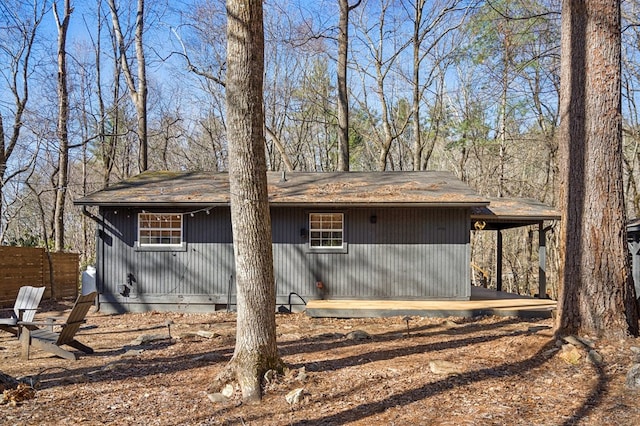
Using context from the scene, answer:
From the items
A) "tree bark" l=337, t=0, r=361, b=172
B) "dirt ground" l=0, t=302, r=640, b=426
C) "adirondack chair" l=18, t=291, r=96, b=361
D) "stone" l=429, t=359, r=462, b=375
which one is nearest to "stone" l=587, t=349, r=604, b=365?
"dirt ground" l=0, t=302, r=640, b=426

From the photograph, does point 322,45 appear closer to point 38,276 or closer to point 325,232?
point 325,232

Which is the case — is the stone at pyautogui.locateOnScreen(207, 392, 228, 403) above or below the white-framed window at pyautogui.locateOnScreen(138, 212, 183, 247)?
below

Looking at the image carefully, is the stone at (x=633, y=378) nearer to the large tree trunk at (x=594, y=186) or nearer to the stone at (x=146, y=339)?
the large tree trunk at (x=594, y=186)

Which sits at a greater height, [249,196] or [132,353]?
[249,196]

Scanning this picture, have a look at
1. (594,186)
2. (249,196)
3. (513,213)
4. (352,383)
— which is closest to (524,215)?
(513,213)

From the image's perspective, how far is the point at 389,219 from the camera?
10500 mm

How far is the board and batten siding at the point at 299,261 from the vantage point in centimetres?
1041

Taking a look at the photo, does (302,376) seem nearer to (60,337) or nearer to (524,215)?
(60,337)

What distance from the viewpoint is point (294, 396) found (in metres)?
4.62

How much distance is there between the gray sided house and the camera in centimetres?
1040

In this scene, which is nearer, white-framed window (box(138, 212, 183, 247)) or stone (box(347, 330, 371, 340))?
stone (box(347, 330, 371, 340))

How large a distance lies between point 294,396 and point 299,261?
593cm

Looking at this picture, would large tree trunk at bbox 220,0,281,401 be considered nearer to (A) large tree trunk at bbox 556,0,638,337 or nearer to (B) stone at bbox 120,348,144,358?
(B) stone at bbox 120,348,144,358

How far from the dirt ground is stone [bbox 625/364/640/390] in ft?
0.34
